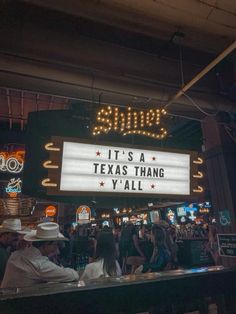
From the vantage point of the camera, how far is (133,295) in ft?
7.57

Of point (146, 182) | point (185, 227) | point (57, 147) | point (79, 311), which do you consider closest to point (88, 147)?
point (57, 147)

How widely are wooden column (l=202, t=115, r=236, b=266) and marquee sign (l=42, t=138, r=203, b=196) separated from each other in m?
1.02

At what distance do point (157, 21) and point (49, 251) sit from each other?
3.70m

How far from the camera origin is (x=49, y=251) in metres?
3.93

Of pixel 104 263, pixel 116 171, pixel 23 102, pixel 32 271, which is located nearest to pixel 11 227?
pixel 32 271

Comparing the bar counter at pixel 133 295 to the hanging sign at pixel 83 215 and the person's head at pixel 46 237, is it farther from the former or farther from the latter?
the hanging sign at pixel 83 215

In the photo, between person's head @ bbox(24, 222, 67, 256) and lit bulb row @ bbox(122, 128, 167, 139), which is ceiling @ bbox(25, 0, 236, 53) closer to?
lit bulb row @ bbox(122, 128, 167, 139)

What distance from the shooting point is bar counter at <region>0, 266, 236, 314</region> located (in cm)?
197

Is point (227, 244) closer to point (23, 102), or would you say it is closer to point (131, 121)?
point (131, 121)

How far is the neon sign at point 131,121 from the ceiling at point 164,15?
1.22m

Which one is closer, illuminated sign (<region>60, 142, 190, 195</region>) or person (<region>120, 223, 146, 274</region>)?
illuminated sign (<region>60, 142, 190, 195</region>)

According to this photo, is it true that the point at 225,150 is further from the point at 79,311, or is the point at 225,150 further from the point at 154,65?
the point at 79,311

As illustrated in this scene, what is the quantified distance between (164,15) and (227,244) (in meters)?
3.67

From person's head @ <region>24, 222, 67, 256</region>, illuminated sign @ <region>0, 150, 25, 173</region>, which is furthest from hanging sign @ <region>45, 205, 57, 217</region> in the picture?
person's head @ <region>24, 222, 67, 256</region>
